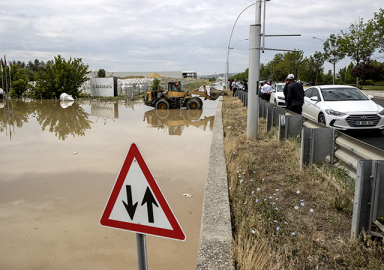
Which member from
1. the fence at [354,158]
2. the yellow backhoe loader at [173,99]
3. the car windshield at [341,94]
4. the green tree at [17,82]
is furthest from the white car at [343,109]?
the green tree at [17,82]

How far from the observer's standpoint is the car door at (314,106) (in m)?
11.6

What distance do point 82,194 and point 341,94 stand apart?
30.2 feet

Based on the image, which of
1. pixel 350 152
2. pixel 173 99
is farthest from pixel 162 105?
pixel 350 152

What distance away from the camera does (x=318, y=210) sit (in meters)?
4.61

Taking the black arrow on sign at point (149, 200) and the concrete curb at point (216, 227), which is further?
the concrete curb at point (216, 227)

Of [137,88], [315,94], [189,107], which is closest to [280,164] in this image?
[315,94]

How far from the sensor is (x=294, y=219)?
4.27 metres

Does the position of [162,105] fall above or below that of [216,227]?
above

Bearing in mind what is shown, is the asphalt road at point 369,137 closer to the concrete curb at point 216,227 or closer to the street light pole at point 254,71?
the street light pole at point 254,71

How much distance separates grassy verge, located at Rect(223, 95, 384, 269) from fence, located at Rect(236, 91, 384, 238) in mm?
186

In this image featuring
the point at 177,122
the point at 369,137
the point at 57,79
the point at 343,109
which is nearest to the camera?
the point at 343,109

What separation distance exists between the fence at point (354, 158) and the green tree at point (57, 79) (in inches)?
1253

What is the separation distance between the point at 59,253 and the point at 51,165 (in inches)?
182

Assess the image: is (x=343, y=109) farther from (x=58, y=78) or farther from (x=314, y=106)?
(x=58, y=78)
